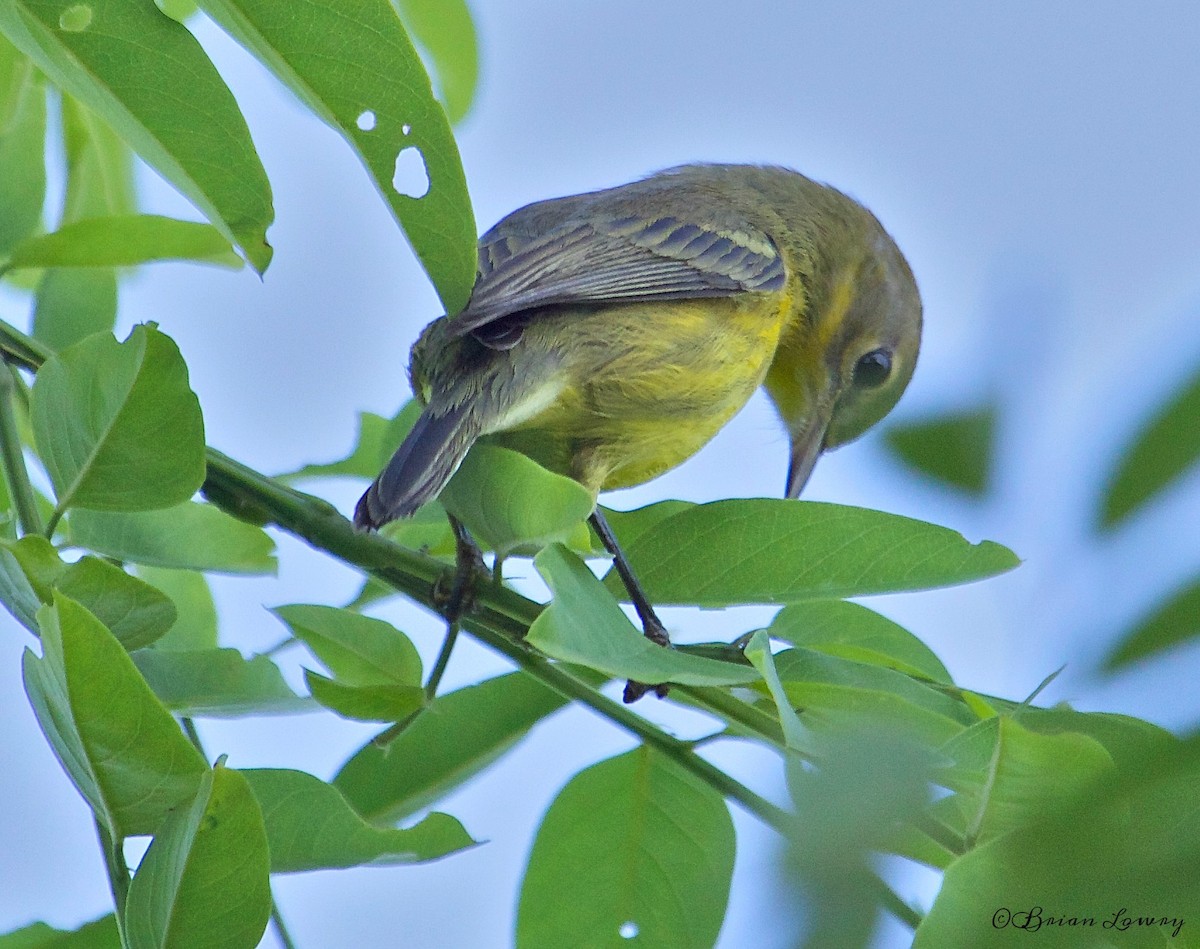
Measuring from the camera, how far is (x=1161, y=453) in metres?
0.42

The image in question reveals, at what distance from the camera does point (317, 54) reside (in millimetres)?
1821

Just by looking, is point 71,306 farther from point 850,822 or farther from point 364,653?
point 850,822

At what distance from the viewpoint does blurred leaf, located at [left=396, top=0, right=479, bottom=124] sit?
2.80 m

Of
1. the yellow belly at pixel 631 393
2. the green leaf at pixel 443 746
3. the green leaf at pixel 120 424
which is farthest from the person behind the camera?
the yellow belly at pixel 631 393

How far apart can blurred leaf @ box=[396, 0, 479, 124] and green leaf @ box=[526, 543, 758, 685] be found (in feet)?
4.58

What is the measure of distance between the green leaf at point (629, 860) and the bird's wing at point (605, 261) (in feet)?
3.23

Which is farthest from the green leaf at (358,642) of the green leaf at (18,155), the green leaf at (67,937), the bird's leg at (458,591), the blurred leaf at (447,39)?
the blurred leaf at (447,39)

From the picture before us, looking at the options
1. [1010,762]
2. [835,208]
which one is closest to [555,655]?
[1010,762]

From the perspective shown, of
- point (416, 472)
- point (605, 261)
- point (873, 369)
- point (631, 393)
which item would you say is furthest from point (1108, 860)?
point (873, 369)

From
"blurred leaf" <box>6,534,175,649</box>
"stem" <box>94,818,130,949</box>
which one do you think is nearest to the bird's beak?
"blurred leaf" <box>6,534,175,649</box>

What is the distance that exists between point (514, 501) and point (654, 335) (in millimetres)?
1532

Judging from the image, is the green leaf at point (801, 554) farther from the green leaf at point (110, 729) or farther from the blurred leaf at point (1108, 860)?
the blurred leaf at point (1108, 860)

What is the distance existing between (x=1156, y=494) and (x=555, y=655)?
1193mm

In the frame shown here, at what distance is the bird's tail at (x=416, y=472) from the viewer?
2.17 m
